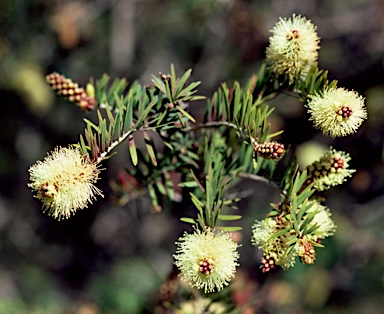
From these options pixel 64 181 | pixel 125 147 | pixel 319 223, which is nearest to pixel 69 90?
pixel 64 181

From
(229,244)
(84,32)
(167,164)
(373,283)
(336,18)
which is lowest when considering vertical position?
(229,244)

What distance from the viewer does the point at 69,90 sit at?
1.05 meters

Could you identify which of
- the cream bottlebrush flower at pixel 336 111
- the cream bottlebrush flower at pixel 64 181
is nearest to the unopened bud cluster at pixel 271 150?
the cream bottlebrush flower at pixel 336 111

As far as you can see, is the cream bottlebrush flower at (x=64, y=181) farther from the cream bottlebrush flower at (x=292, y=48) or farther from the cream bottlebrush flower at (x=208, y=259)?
the cream bottlebrush flower at (x=292, y=48)

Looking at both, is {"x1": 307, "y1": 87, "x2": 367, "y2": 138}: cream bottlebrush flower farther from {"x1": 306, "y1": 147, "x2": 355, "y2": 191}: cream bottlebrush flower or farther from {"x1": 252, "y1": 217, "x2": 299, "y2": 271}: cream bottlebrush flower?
{"x1": 252, "y1": 217, "x2": 299, "y2": 271}: cream bottlebrush flower

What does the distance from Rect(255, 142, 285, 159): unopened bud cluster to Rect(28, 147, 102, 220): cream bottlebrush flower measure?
0.27m

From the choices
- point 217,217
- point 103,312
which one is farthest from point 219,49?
point 217,217

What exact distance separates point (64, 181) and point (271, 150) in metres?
0.33

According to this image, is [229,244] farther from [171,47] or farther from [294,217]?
[171,47]

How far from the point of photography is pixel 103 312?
5.63ft

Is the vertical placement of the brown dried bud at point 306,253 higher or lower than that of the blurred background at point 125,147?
lower

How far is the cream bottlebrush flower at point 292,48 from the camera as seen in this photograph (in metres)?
0.95

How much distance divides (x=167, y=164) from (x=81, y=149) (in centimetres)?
29

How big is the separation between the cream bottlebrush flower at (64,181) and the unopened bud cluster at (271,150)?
27 centimetres
